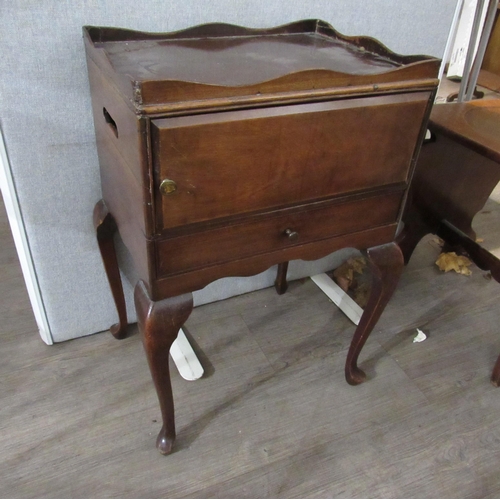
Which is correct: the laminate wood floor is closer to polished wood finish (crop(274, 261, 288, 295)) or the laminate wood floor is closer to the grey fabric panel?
polished wood finish (crop(274, 261, 288, 295))

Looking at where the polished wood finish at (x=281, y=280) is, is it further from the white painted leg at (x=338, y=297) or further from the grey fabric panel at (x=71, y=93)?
the grey fabric panel at (x=71, y=93)

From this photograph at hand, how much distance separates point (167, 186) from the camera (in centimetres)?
68

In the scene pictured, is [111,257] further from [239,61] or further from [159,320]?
[239,61]

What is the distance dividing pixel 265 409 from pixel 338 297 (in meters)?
0.46

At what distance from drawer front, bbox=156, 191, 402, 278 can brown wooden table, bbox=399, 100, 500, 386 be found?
356mm

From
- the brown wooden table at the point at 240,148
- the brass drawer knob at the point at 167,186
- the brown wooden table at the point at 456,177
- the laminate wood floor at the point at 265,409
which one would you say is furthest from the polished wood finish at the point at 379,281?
the brass drawer knob at the point at 167,186

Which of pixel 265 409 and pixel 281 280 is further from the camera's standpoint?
pixel 281 280

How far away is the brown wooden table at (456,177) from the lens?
1.17m

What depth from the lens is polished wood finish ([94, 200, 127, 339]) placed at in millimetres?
1043

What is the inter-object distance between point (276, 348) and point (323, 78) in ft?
2.65

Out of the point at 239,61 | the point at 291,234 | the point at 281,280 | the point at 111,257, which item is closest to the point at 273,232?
the point at 291,234

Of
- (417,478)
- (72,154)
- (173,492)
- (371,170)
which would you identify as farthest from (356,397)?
(72,154)

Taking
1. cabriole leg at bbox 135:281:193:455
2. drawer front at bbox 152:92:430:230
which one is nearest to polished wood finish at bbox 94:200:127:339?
cabriole leg at bbox 135:281:193:455

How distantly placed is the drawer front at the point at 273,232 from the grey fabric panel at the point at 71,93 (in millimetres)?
397
